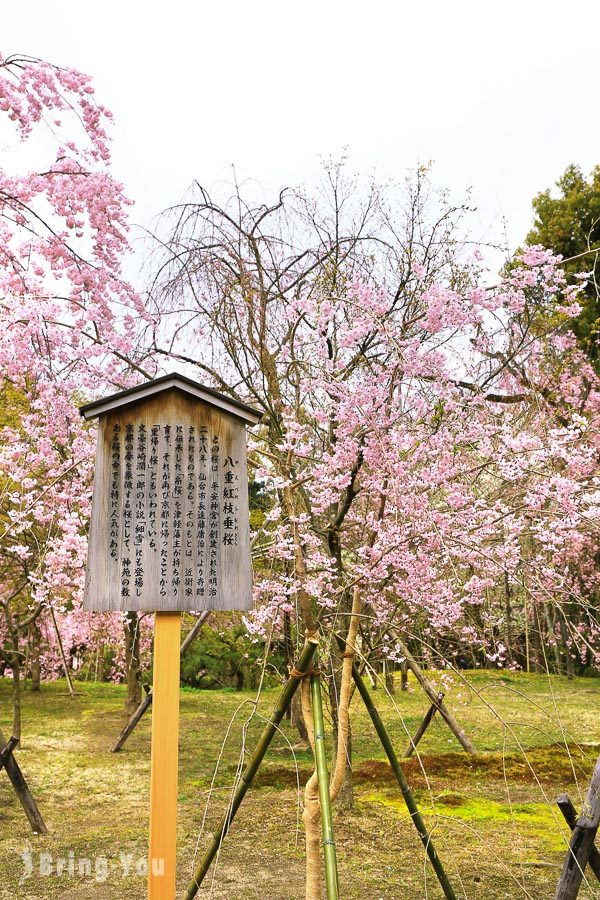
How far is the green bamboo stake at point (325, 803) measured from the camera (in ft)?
9.55

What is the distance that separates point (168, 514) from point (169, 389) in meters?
0.60

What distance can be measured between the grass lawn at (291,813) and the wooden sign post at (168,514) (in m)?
0.79

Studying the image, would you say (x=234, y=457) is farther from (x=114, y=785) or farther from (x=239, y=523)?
(x=114, y=785)

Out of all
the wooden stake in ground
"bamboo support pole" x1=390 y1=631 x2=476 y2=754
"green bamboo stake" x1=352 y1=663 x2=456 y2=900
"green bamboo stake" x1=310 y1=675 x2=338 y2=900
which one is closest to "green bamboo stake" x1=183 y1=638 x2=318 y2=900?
"green bamboo stake" x1=310 y1=675 x2=338 y2=900

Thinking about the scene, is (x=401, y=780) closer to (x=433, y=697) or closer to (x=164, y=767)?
(x=164, y=767)

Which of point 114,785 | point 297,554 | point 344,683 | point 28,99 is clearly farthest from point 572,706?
point 28,99

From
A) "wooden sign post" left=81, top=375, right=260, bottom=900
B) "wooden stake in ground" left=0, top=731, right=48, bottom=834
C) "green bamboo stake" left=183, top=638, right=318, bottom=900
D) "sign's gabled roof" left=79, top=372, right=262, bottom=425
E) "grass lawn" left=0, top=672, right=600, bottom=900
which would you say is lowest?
"grass lawn" left=0, top=672, right=600, bottom=900

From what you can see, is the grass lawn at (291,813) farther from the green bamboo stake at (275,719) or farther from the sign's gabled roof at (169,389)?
the sign's gabled roof at (169,389)

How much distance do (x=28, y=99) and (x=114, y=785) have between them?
19.3ft

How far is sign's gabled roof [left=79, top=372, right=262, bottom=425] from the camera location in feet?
11.8

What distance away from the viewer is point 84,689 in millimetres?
14891

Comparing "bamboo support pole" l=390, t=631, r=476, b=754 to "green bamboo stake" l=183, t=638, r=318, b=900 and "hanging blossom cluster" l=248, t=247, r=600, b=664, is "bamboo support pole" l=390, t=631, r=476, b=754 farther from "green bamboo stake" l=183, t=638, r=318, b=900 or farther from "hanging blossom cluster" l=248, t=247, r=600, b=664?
"green bamboo stake" l=183, t=638, r=318, b=900

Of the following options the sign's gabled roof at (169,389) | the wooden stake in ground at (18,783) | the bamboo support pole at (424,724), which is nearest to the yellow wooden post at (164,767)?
the sign's gabled roof at (169,389)

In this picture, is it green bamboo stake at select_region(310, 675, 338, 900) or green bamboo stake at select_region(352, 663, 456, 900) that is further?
green bamboo stake at select_region(352, 663, 456, 900)
